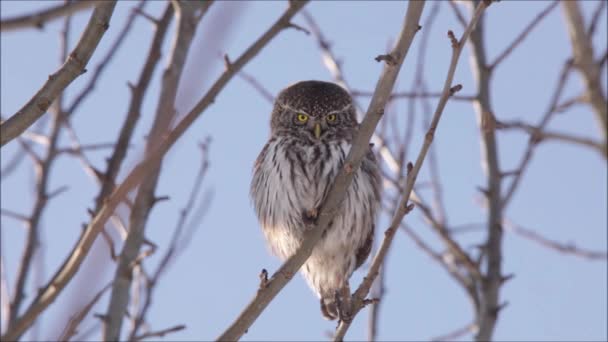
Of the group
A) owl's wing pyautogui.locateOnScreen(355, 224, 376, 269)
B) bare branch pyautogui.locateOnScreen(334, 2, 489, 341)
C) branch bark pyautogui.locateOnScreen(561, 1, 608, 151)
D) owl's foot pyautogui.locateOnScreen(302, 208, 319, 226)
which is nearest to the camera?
branch bark pyautogui.locateOnScreen(561, 1, 608, 151)

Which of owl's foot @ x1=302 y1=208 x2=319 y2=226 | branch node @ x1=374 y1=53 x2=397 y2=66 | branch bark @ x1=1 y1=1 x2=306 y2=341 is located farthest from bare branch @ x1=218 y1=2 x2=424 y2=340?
branch bark @ x1=1 y1=1 x2=306 y2=341

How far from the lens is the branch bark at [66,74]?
119 inches

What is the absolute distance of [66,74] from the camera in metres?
3.23

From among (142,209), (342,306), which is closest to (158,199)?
(142,209)

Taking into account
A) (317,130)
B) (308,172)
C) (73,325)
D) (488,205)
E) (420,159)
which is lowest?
(73,325)

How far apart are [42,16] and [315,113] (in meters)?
4.21

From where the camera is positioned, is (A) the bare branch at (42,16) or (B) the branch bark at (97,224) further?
(B) the branch bark at (97,224)

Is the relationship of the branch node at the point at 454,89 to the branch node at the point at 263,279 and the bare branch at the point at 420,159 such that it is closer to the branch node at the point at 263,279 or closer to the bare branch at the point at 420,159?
the bare branch at the point at 420,159

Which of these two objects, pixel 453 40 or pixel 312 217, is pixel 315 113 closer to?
pixel 312 217

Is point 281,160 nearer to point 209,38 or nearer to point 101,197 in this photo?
point 101,197

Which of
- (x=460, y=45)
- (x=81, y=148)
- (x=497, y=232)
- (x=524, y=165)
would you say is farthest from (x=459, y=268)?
(x=460, y=45)

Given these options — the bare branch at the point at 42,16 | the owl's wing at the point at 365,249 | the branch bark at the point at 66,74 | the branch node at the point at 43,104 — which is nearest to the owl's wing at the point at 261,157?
the owl's wing at the point at 365,249

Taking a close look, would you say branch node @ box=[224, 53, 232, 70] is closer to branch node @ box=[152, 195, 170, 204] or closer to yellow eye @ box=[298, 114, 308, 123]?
branch node @ box=[152, 195, 170, 204]

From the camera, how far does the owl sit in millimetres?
5730
